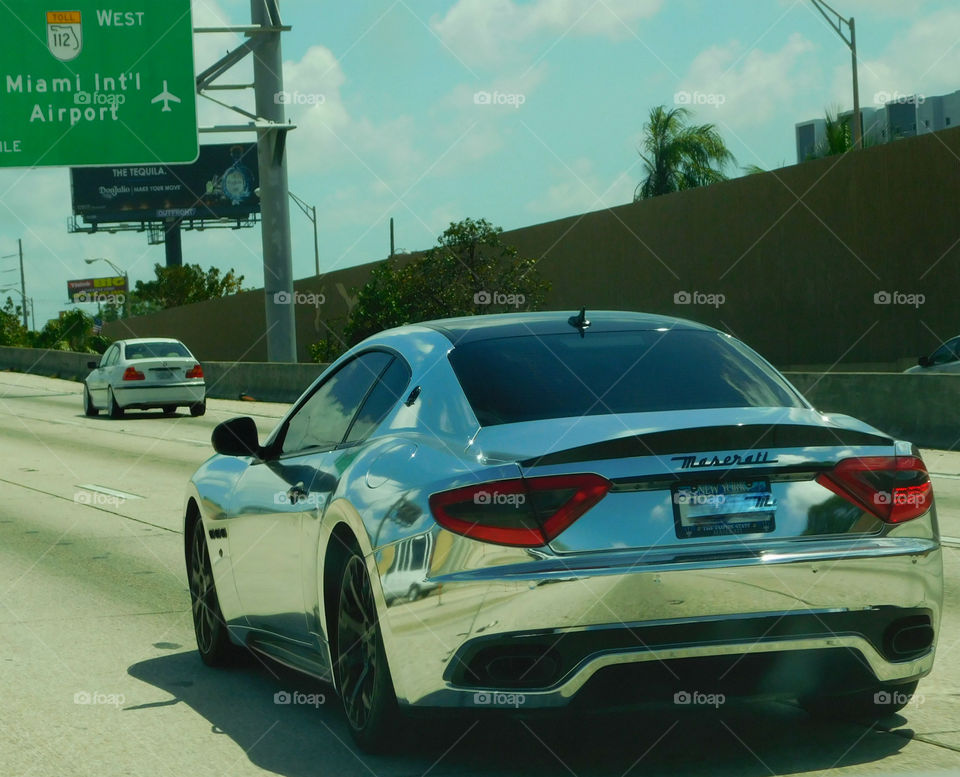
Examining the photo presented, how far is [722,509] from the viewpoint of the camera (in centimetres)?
484

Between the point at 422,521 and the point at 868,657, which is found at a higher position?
the point at 422,521

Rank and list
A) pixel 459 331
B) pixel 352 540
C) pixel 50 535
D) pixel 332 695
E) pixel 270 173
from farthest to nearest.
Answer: pixel 270 173 → pixel 50 535 → pixel 332 695 → pixel 459 331 → pixel 352 540

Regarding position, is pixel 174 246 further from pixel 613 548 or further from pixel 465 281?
pixel 613 548

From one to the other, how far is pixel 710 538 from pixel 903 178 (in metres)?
25.3

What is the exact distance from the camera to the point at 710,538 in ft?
15.8

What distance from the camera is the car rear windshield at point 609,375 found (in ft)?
17.6

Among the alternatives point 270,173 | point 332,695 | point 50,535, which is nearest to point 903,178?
point 270,173

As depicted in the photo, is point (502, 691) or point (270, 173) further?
point (270, 173)

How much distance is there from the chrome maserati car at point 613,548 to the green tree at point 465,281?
32.5 metres

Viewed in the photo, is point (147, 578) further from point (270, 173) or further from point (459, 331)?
point (270, 173)

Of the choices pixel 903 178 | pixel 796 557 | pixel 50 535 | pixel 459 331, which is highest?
pixel 903 178

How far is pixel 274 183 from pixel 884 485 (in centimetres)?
2807

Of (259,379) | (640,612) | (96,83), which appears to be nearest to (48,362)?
(259,379)

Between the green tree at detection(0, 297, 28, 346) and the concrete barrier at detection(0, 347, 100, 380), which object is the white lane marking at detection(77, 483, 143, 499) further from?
Result: the green tree at detection(0, 297, 28, 346)
